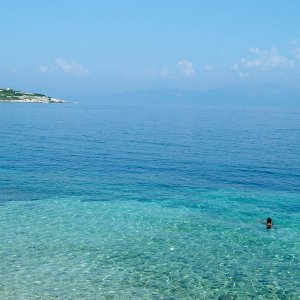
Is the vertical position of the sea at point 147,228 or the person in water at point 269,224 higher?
the person in water at point 269,224

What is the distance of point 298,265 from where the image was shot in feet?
98.5

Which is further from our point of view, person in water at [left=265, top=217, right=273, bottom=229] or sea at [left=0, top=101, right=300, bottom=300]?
person in water at [left=265, top=217, right=273, bottom=229]

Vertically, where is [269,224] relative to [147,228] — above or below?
above

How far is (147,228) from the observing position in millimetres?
36875

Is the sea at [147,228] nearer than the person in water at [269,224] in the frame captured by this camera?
Yes

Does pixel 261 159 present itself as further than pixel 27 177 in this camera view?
Yes

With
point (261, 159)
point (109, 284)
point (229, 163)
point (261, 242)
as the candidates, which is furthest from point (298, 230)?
point (261, 159)

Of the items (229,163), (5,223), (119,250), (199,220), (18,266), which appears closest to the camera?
(18,266)

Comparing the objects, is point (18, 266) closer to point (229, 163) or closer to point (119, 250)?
point (119, 250)

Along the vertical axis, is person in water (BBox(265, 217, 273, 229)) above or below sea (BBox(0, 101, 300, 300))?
above

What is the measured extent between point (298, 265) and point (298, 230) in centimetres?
806

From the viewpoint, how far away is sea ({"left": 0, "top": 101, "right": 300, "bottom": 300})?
87.1 ft

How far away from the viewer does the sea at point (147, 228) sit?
2655 centimetres

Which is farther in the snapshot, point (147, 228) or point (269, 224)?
point (269, 224)
